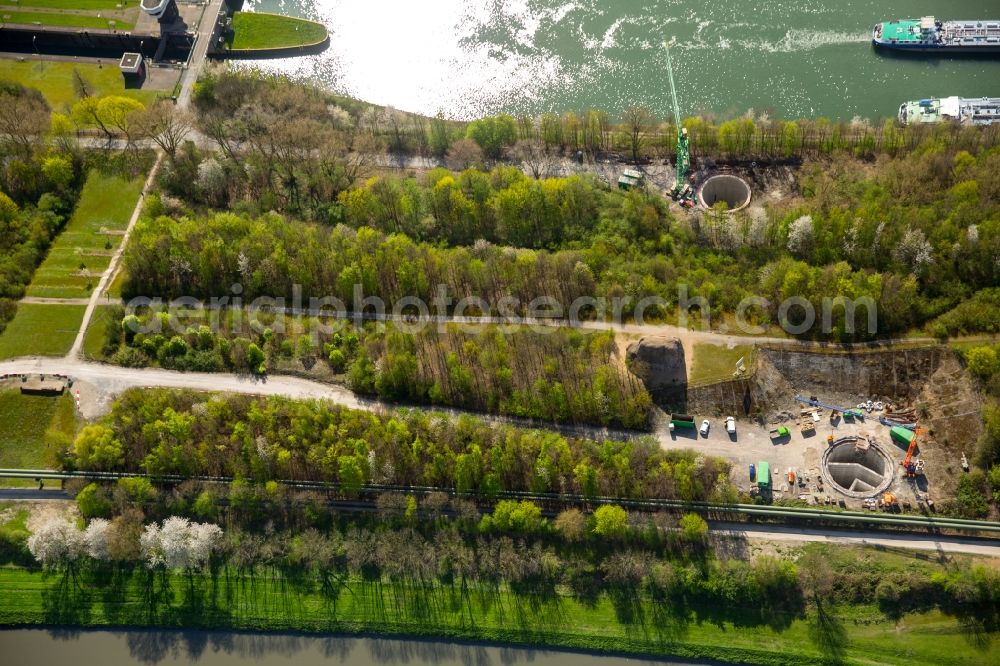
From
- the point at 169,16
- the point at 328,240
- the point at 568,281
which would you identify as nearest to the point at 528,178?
the point at 568,281

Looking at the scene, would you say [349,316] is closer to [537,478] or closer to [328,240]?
[328,240]

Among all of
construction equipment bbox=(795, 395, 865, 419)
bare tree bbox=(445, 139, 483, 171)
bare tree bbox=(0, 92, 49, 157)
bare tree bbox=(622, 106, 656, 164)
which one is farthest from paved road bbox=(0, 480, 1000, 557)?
bare tree bbox=(0, 92, 49, 157)

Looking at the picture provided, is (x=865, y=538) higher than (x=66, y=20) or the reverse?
the reverse

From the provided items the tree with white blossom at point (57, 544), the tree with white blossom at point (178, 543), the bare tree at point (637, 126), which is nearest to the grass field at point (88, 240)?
the tree with white blossom at point (57, 544)

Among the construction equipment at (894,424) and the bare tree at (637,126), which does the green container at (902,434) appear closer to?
the construction equipment at (894,424)

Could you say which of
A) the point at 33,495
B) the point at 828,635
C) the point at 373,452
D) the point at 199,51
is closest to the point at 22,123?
the point at 199,51

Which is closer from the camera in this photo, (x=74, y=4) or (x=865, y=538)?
(x=865, y=538)

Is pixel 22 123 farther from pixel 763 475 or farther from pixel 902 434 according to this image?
pixel 902 434
